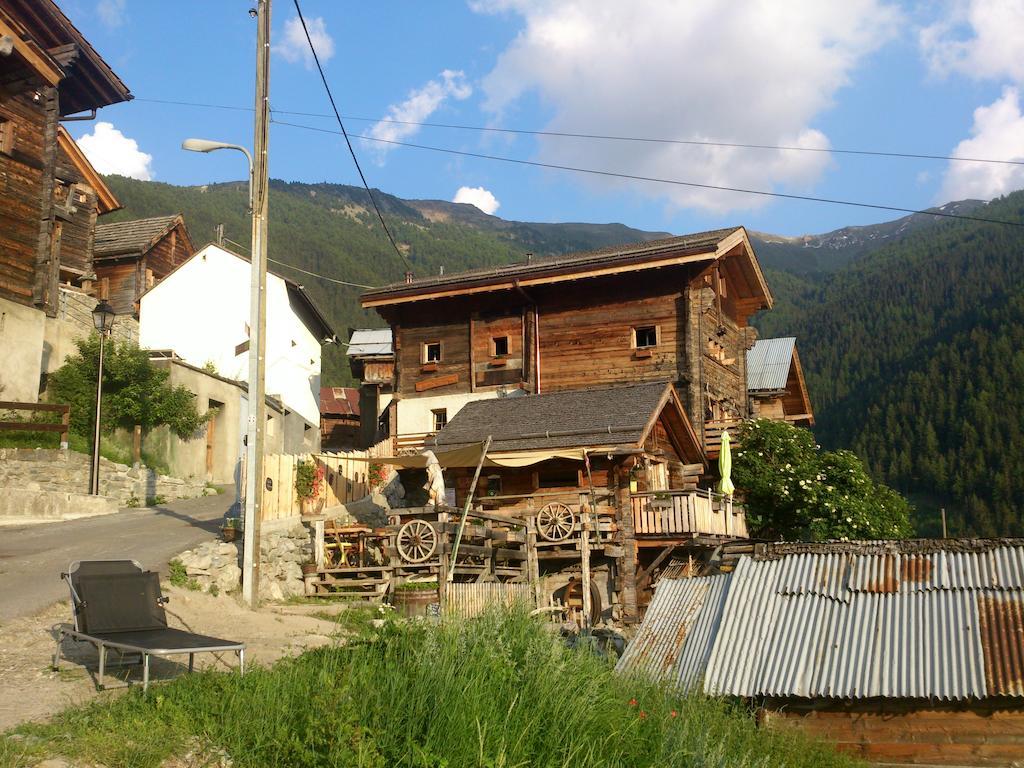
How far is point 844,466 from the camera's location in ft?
98.1

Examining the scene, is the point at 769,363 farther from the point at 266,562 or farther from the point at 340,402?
the point at 266,562

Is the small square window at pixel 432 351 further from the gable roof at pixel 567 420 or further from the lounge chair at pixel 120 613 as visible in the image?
the lounge chair at pixel 120 613

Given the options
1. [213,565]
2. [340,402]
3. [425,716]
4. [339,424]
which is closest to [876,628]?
[425,716]

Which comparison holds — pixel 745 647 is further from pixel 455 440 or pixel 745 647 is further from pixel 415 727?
pixel 455 440

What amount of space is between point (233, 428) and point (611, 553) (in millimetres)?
16848

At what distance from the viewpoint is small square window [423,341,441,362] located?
35312 millimetres

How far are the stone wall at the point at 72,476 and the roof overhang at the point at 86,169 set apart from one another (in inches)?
552

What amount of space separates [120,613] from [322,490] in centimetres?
1413

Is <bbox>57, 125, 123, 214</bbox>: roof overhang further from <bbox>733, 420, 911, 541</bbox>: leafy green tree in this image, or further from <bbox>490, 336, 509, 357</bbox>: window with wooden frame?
<bbox>733, 420, 911, 541</bbox>: leafy green tree

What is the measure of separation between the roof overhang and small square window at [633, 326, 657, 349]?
65.6 ft

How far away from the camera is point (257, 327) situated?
1584cm

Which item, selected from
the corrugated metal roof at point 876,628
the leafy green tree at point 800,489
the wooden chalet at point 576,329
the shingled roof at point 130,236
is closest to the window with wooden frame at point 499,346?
the wooden chalet at point 576,329

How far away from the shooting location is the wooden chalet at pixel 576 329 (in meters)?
32.0

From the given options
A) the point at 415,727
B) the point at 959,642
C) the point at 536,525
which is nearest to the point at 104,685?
the point at 415,727
